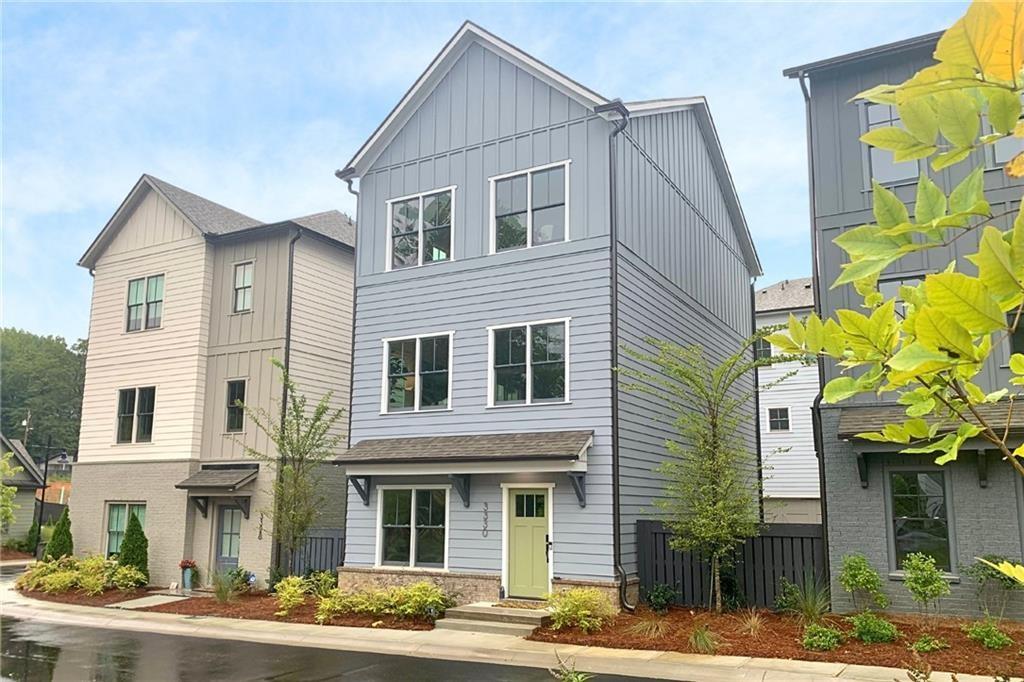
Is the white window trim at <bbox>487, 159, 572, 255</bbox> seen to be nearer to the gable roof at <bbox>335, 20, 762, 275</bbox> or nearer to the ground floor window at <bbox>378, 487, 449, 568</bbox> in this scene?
the gable roof at <bbox>335, 20, 762, 275</bbox>

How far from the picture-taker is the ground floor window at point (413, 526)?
1741 centimetres

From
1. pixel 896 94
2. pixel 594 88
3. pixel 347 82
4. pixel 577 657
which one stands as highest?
pixel 347 82

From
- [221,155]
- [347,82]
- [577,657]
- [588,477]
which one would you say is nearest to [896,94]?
[577,657]

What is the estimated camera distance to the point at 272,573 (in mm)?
19875

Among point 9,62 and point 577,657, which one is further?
point 9,62

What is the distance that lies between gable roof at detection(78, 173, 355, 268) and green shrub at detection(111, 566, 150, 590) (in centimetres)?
904

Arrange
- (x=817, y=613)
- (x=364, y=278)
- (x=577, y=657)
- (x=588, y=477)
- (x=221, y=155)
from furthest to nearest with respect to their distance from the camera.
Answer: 1. (x=221, y=155)
2. (x=364, y=278)
3. (x=588, y=477)
4. (x=817, y=613)
5. (x=577, y=657)

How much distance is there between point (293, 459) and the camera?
65.8 ft

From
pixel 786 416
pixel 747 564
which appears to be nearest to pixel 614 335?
pixel 747 564

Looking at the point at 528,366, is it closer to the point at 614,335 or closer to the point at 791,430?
the point at 614,335

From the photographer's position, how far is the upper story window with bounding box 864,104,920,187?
14945 mm

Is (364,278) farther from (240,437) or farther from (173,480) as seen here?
(173,480)

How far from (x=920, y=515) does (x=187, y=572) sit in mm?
16938

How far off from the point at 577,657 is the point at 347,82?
73.1ft
